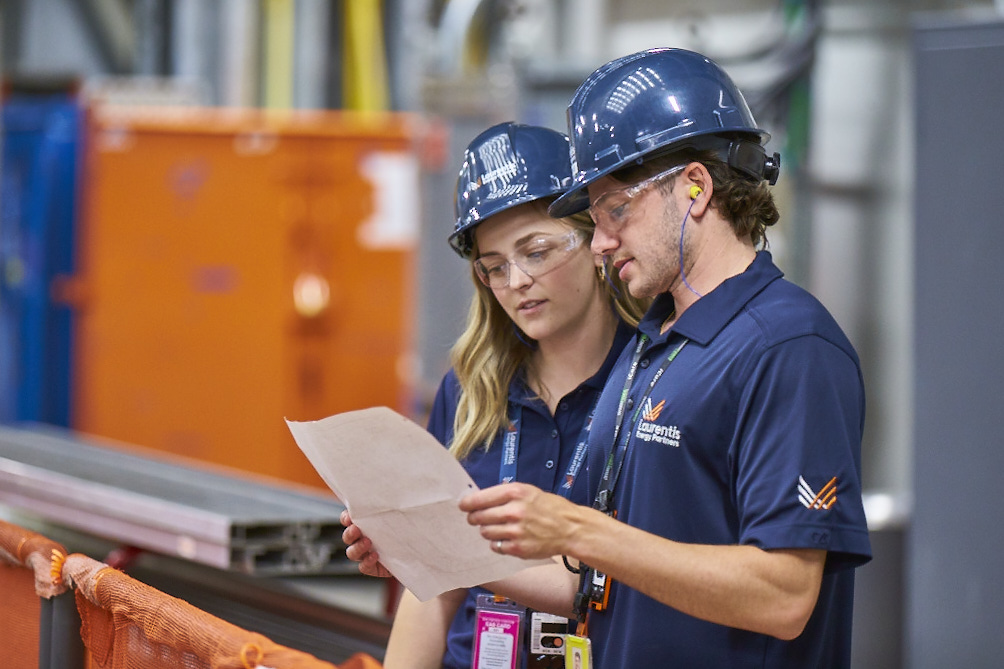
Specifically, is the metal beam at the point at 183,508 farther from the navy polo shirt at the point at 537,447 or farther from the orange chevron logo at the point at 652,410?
the orange chevron logo at the point at 652,410

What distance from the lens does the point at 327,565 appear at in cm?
380

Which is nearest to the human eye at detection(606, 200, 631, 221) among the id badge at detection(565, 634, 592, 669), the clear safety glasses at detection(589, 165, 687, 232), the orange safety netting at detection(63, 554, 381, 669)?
the clear safety glasses at detection(589, 165, 687, 232)

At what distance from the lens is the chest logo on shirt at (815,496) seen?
1.66 meters

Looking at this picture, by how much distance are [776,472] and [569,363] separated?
859mm

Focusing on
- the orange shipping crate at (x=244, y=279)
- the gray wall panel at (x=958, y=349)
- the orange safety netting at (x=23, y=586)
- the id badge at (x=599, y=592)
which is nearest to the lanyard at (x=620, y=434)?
the id badge at (x=599, y=592)

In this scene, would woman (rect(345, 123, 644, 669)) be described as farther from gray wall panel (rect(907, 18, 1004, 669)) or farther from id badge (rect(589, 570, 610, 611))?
gray wall panel (rect(907, 18, 1004, 669))

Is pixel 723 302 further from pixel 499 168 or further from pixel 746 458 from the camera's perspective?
pixel 499 168

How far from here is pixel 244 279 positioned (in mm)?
7613

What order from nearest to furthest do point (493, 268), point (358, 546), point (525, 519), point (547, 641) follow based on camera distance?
point (525, 519)
point (358, 546)
point (547, 641)
point (493, 268)

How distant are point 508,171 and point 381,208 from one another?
5372 millimetres

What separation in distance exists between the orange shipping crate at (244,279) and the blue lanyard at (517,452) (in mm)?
5140

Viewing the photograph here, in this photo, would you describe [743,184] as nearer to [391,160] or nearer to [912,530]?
[912,530]

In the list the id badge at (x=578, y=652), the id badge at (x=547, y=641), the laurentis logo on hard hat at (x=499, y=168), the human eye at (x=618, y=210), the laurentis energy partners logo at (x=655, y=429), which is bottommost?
the id badge at (x=547, y=641)

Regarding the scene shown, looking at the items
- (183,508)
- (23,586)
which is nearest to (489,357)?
(23,586)
